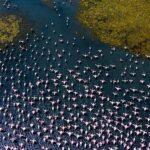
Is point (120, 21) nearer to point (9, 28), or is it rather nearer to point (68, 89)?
point (68, 89)

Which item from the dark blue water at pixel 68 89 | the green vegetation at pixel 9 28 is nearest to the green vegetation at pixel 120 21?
the dark blue water at pixel 68 89

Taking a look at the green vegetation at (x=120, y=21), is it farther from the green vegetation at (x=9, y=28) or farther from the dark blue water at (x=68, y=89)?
the green vegetation at (x=9, y=28)

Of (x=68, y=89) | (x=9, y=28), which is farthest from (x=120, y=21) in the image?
(x=9, y=28)

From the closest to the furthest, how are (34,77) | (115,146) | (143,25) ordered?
(115,146), (34,77), (143,25)

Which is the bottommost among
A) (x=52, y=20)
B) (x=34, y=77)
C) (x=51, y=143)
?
(x=51, y=143)

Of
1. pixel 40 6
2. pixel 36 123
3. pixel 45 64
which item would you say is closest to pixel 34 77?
pixel 45 64

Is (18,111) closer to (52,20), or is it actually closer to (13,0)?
(52,20)
